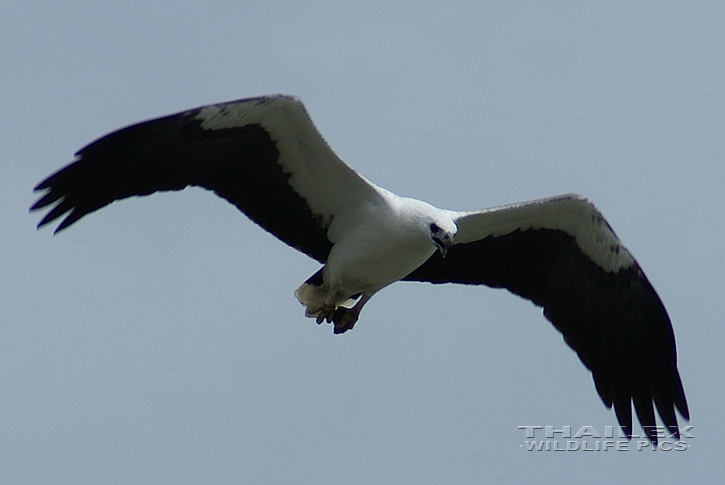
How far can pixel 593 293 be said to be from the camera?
13891mm

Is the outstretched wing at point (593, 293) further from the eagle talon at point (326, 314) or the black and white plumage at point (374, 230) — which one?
the eagle talon at point (326, 314)

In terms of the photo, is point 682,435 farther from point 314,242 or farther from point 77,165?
point 77,165

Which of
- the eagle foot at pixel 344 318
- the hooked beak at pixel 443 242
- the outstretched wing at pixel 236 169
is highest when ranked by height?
the outstretched wing at pixel 236 169

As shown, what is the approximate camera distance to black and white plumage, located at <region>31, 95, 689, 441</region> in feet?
40.1

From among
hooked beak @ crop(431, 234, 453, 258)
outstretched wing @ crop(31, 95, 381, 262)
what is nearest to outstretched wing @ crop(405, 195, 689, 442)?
hooked beak @ crop(431, 234, 453, 258)

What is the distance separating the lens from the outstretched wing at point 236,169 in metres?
12.1

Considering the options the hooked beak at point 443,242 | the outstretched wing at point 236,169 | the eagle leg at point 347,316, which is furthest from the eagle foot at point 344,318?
the hooked beak at point 443,242

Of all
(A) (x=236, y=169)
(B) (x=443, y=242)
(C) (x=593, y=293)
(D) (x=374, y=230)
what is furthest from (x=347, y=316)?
(C) (x=593, y=293)

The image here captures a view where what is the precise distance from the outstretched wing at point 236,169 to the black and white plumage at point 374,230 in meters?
0.01

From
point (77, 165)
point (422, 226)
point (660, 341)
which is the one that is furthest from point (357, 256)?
point (660, 341)

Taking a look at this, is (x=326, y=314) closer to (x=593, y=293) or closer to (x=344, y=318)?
(x=344, y=318)

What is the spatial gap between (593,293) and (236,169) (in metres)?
4.02

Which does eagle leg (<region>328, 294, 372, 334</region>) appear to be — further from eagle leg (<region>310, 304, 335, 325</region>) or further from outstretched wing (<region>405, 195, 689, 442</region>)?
outstretched wing (<region>405, 195, 689, 442</region>)

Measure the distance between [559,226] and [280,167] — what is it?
2973mm
